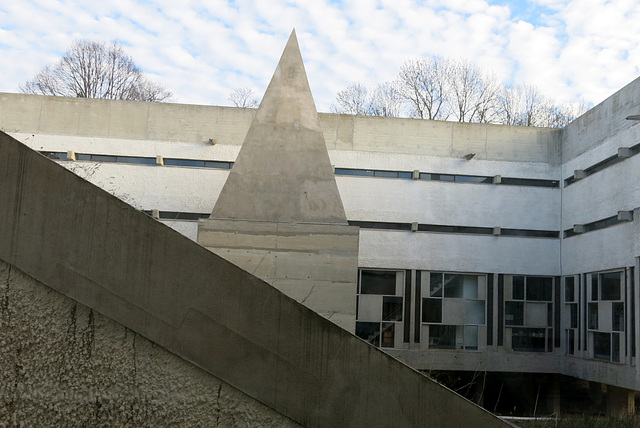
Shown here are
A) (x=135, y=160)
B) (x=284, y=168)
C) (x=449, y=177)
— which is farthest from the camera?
(x=449, y=177)

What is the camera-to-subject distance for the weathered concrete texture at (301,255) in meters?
10.2

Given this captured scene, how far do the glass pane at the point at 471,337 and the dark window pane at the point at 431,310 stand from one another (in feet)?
3.24

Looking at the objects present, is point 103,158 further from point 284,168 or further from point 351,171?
point 284,168

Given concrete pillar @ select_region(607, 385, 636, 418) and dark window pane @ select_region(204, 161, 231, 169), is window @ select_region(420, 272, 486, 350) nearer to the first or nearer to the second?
concrete pillar @ select_region(607, 385, 636, 418)

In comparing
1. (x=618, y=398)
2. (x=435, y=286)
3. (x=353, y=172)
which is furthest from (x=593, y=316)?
(x=353, y=172)

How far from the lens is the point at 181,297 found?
3383 millimetres

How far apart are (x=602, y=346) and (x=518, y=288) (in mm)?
3645

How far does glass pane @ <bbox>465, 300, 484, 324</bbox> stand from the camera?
824 inches

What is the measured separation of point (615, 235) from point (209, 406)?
54.0 feet

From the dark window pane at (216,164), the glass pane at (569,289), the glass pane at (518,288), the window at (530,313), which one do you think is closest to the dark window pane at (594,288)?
the glass pane at (569,289)

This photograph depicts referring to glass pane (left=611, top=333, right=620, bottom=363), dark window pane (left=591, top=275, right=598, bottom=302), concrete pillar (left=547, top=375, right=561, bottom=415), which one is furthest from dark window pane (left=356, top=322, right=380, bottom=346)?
glass pane (left=611, top=333, right=620, bottom=363)

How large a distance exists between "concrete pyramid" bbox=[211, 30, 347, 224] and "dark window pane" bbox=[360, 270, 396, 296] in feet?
33.1

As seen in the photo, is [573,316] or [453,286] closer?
[573,316]

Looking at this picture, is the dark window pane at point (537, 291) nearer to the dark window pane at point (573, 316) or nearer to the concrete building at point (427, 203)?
the concrete building at point (427, 203)
